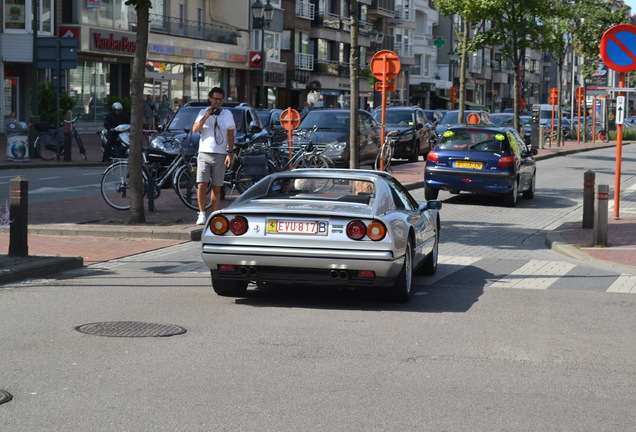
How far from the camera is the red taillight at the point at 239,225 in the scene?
30.3 feet

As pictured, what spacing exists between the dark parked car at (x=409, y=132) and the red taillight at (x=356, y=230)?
23868 mm

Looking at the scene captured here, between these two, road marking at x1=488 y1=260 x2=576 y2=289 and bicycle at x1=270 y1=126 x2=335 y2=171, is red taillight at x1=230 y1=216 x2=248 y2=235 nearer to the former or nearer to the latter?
road marking at x1=488 y1=260 x2=576 y2=289

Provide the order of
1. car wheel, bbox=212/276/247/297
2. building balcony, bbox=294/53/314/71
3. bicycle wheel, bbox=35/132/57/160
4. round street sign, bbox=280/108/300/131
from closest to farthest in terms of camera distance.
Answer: car wheel, bbox=212/276/247/297 < round street sign, bbox=280/108/300/131 < bicycle wheel, bbox=35/132/57/160 < building balcony, bbox=294/53/314/71

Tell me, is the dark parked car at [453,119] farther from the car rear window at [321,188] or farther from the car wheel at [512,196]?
the car rear window at [321,188]

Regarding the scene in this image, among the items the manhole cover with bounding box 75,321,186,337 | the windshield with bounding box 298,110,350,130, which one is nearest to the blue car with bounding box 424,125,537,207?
the windshield with bounding box 298,110,350,130

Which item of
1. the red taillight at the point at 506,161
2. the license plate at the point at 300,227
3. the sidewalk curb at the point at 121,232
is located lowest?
the sidewalk curb at the point at 121,232

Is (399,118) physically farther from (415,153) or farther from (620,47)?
(620,47)

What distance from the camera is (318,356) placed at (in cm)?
721

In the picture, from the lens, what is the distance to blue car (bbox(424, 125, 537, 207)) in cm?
2067

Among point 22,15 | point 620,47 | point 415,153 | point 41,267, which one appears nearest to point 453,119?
point 415,153

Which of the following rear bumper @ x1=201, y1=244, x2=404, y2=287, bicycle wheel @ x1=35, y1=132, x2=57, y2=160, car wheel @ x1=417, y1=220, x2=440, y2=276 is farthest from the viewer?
bicycle wheel @ x1=35, y1=132, x2=57, y2=160

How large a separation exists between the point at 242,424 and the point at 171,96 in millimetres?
50106

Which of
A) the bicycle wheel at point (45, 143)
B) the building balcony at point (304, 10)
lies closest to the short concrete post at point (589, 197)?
the bicycle wheel at point (45, 143)

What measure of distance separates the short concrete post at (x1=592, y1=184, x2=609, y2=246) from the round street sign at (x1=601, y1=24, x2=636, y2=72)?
261 centimetres
